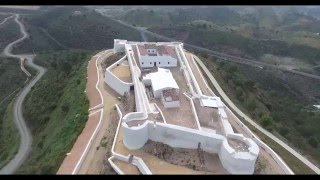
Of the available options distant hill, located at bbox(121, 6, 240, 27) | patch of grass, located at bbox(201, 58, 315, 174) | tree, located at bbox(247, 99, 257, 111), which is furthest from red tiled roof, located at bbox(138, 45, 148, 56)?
distant hill, located at bbox(121, 6, 240, 27)

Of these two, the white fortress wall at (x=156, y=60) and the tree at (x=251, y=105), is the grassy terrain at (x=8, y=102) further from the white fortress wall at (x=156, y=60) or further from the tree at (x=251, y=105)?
the tree at (x=251, y=105)

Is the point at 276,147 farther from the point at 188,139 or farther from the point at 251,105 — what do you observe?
the point at 188,139

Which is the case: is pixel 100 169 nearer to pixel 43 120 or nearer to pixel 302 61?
pixel 43 120

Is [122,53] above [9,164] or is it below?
above

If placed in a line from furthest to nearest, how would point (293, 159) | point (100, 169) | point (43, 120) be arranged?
1. point (43, 120)
2. point (293, 159)
3. point (100, 169)

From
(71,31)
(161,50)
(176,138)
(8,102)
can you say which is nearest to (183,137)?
(176,138)

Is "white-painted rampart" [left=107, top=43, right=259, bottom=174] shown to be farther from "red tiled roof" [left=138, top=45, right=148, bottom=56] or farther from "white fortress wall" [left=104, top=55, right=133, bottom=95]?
"red tiled roof" [left=138, top=45, right=148, bottom=56]
